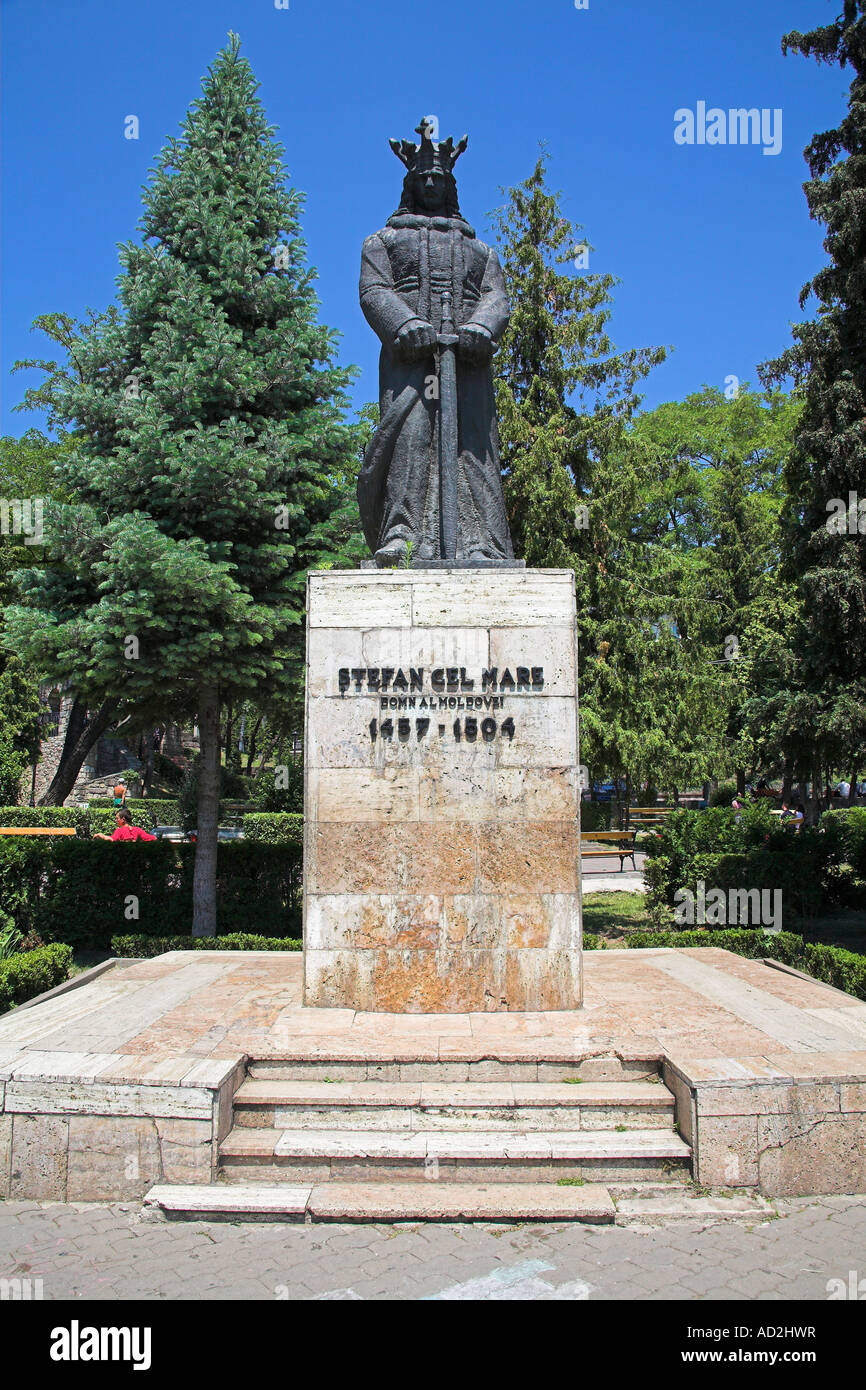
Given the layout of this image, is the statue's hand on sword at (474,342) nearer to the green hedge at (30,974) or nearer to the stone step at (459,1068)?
the stone step at (459,1068)

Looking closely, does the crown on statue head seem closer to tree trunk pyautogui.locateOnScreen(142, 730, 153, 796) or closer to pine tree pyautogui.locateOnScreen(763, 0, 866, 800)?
pine tree pyautogui.locateOnScreen(763, 0, 866, 800)

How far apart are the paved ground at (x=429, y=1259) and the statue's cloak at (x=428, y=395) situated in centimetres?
459

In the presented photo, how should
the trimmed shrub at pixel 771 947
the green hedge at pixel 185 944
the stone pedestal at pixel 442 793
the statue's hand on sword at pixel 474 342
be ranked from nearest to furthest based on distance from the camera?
1. the stone pedestal at pixel 442 793
2. the statue's hand on sword at pixel 474 342
3. the trimmed shrub at pixel 771 947
4. the green hedge at pixel 185 944

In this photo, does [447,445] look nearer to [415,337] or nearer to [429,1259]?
[415,337]

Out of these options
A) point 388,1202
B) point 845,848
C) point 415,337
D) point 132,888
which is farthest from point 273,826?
point 388,1202

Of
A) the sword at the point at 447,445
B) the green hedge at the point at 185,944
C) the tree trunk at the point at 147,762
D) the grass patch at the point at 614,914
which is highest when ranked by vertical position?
the sword at the point at 447,445

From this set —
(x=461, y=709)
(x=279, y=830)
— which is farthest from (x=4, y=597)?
(x=461, y=709)

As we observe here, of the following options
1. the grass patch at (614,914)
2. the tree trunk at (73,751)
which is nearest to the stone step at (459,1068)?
the grass patch at (614,914)

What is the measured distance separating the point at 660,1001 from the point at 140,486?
8215 mm

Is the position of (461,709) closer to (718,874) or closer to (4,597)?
(718,874)

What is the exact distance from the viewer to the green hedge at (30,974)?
812cm

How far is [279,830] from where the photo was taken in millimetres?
21641

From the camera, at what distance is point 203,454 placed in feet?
35.6

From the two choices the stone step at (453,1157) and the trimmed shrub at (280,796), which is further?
the trimmed shrub at (280,796)
